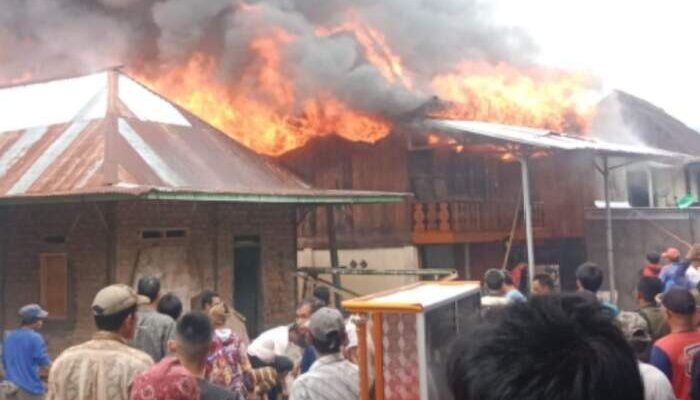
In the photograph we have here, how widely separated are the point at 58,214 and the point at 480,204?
1023 centimetres

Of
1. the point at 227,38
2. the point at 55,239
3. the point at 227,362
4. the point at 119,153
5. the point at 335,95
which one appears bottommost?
the point at 227,362

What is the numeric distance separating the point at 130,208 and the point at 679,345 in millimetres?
8699

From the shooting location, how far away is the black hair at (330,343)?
12.8 ft

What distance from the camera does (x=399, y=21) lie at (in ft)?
57.5

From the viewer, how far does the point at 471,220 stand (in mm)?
16906

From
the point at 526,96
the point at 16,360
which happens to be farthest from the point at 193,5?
the point at 16,360

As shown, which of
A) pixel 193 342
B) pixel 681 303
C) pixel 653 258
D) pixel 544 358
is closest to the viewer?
pixel 544 358

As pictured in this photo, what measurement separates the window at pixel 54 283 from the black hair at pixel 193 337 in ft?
26.6

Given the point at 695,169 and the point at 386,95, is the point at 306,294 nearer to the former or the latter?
the point at 386,95

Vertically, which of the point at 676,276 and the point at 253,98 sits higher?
the point at 253,98

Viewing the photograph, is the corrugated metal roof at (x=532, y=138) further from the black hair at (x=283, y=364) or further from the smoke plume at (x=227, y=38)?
the black hair at (x=283, y=364)

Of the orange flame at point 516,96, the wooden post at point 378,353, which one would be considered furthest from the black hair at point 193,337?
the orange flame at point 516,96

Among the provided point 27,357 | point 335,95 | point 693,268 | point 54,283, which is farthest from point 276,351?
point 335,95

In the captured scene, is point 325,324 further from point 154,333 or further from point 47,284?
point 47,284
